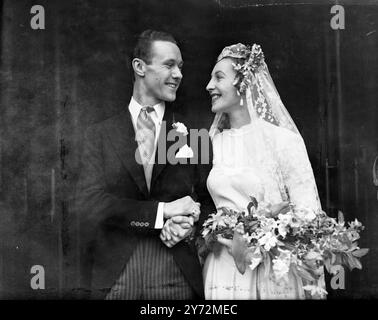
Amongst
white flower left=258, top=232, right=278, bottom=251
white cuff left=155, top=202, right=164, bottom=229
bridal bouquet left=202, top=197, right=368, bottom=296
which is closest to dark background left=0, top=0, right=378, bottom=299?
bridal bouquet left=202, top=197, right=368, bottom=296

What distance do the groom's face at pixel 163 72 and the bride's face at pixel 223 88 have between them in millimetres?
287

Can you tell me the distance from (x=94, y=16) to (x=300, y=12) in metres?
1.71

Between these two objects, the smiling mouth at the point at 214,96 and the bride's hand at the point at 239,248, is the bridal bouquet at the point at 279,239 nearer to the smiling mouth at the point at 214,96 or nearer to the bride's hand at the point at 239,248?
the bride's hand at the point at 239,248

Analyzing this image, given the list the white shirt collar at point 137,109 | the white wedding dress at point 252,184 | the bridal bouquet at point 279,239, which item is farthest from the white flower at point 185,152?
the bridal bouquet at point 279,239

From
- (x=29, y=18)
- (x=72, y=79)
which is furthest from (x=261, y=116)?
(x=29, y=18)

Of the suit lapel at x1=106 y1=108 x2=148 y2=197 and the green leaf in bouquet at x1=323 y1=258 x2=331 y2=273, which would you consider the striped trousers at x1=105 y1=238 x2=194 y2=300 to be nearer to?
the suit lapel at x1=106 y1=108 x2=148 y2=197

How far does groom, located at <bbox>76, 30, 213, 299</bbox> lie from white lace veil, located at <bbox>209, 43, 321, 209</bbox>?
45 cm

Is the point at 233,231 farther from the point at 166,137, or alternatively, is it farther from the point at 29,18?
the point at 29,18

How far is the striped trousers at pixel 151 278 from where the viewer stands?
652cm

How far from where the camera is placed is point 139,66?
6715 millimetres

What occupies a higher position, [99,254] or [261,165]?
[261,165]

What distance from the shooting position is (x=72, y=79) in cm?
676

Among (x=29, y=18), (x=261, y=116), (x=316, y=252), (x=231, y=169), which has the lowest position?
(x=316, y=252)

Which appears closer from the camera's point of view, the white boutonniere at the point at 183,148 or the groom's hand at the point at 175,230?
the groom's hand at the point at 175,230
